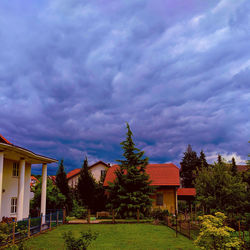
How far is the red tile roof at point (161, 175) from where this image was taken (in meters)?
32.3

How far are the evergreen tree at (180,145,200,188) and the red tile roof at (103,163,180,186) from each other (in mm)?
23940

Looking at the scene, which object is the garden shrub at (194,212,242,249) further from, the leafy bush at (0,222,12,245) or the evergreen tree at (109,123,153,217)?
the evergreen tree at (109,123,153,217)

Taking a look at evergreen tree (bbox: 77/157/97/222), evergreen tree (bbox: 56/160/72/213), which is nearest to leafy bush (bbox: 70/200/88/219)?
evergreen tree (bbox: 56/160/72/213)

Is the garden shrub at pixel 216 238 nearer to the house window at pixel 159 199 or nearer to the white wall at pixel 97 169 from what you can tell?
the house window at pixel 159 199

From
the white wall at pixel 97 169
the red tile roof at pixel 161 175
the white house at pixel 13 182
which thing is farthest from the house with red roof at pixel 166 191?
the white house at pixel 13 182

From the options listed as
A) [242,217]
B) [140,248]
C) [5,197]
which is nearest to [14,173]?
[5,197]

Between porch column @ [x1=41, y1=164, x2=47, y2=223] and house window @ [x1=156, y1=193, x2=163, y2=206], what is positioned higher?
porch column @ [x1=41, y1=164, x2=47, y2=223]

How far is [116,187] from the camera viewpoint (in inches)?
1152

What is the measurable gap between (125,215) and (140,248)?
48.3 feet

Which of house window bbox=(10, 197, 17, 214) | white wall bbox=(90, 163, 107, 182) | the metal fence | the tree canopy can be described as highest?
white wall bbox=(90, 163, 107, 182)

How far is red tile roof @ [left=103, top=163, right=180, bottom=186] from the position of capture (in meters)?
32.3

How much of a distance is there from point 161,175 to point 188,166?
2920 centimetres

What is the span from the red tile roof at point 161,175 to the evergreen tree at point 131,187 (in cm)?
239

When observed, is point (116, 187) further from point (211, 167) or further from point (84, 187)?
point (211, 167)
